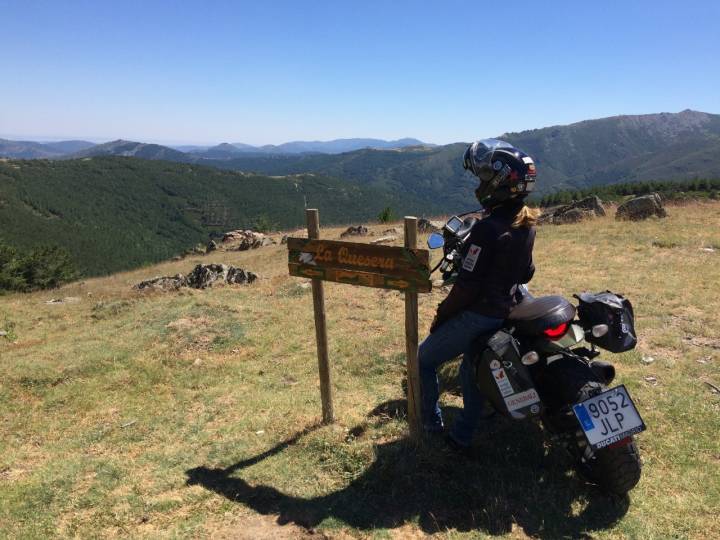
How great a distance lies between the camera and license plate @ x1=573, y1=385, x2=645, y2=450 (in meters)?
3.85

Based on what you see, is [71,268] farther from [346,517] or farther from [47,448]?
[346,517]

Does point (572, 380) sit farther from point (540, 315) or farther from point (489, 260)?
point (489, 260)

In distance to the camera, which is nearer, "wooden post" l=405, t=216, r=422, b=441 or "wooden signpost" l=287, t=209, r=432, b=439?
"wooden signpost" l=287, t=209, r=432, b=439

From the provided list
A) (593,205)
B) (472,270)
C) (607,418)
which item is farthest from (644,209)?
(472,270)

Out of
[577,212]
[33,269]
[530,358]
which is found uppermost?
[530,358]

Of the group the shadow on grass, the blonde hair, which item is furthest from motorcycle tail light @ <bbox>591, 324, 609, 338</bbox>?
the shadow on grass

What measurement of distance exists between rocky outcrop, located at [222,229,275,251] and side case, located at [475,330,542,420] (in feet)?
92.2

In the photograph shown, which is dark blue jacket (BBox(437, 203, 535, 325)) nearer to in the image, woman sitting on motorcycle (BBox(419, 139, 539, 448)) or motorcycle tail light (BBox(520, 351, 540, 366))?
woman sitting on motorcycle (BBox(419, 139, 539, 448))

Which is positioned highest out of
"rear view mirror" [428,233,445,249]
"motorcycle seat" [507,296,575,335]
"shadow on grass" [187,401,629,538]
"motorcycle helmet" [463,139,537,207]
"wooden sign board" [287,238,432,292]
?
"motorcycle helmet" [463,139,537,207]

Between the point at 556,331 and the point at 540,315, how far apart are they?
0.20 metres

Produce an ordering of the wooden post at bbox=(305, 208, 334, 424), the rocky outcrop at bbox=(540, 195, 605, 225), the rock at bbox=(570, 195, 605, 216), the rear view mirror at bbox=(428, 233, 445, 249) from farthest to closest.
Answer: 1. the rock at bbox=(570, 195, 605, 216)
2. the rocky outcrop at bbox=(540, 195, 605, 225)
3. the wooden post at bbox=(305, 208, 334, 424)
4. the rear view mirror at bbox=(428, 233, 445, 249)

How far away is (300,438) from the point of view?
5789 mm

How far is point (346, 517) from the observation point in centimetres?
425

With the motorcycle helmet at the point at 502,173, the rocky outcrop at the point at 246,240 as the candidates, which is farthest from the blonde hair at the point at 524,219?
the rocky outcrop at the point at 246,240
